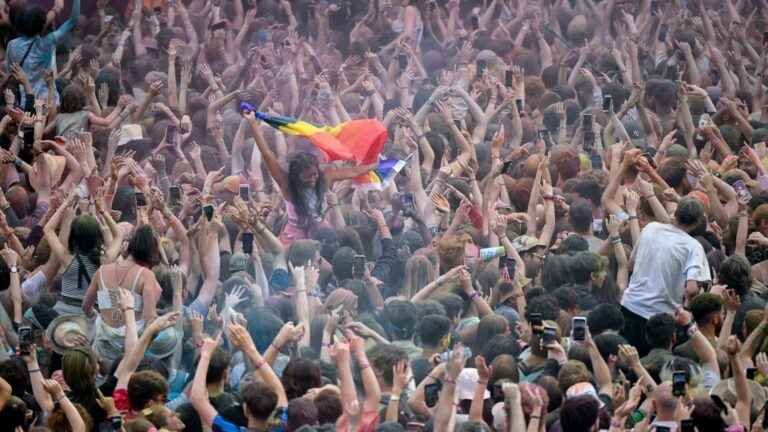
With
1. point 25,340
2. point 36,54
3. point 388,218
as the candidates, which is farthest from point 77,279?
point 36,54

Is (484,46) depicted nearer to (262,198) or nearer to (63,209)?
(262,198)

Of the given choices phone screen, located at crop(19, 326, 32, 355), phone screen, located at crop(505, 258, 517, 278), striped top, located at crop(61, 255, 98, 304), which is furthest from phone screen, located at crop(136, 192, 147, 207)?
phone screen, located at crop(505, 258, 517, 278)

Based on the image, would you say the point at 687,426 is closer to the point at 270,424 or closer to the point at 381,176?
the point at 270,424

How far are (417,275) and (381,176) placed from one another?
2120 millimetres

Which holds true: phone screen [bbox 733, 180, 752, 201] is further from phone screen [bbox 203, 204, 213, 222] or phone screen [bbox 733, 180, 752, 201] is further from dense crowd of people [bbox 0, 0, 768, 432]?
phone screen [bbox 203, 204, 213, 222]

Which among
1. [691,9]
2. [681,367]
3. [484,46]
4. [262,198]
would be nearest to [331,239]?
[262,198]

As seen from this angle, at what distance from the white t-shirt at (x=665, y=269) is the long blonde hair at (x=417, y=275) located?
135 centimetres

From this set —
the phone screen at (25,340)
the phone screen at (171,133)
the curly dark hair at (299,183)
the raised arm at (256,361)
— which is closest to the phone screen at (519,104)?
the phone screen at (171,133)

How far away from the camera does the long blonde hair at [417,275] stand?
1209 cm

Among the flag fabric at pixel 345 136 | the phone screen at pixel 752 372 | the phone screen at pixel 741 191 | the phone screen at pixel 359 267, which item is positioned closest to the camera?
the phone screen at pixel 752 372

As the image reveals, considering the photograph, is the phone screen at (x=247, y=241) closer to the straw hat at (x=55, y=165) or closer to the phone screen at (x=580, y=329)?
the straw hat at (x=55, y=165)

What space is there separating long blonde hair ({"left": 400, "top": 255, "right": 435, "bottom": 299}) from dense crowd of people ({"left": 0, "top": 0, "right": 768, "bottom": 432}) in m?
0.02

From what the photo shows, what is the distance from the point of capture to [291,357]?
10.1 meters

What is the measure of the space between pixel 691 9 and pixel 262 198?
21.5 ft
